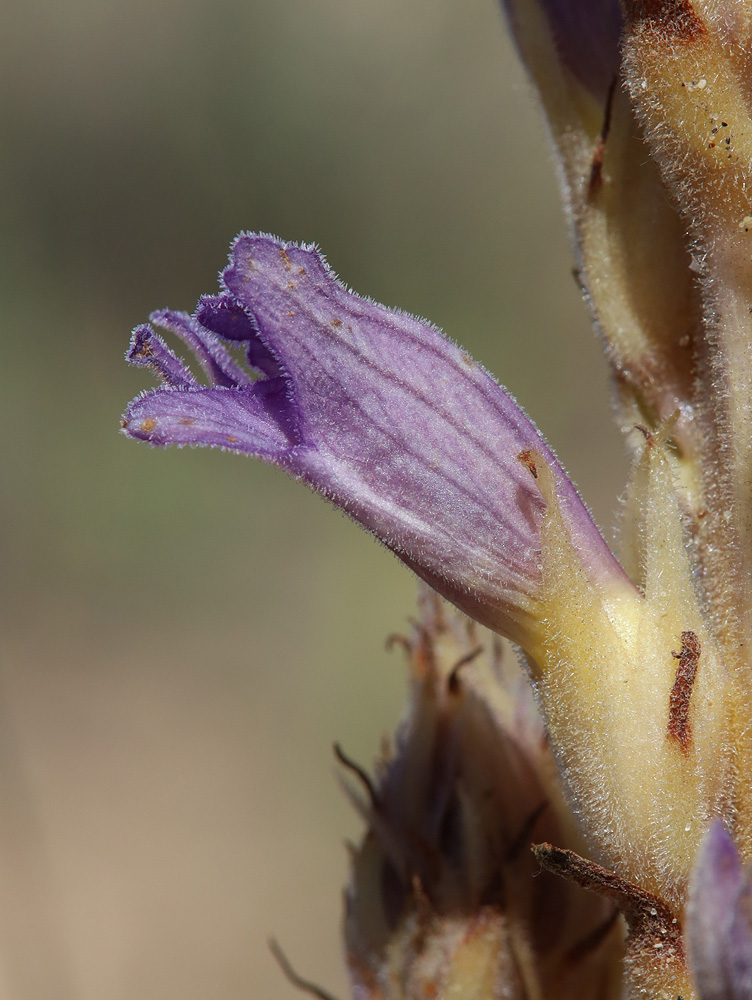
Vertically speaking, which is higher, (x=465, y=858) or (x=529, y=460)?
(x=529, y=460)

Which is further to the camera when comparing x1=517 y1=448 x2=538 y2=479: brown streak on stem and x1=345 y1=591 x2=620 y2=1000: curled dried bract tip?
x1=345 y1=591 x2=620 y2=1000: curled dried bract tip

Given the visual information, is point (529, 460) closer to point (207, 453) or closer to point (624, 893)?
point (624, 893)

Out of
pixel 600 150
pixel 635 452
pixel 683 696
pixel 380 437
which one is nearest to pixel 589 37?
pixel 600 150

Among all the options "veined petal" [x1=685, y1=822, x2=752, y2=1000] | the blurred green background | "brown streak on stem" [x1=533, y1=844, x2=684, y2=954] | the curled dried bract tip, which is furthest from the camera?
the blurred green background

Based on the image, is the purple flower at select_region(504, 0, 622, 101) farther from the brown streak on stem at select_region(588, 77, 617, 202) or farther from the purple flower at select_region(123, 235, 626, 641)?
the purple flower at select_region(123, 235, 626, 641)

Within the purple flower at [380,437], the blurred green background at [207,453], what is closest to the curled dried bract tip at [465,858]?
the purple flower at [380,437]

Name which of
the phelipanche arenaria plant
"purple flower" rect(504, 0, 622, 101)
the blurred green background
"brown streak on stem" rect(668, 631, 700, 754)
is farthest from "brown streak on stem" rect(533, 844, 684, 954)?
the blurred green background

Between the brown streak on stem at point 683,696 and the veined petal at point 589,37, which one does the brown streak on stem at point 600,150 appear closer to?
the veined petal at point 589,37

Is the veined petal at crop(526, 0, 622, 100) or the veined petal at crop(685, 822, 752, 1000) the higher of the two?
the veined petal at crop(526, 0, 622, 100)
